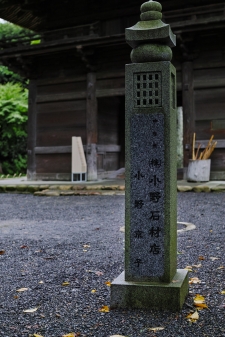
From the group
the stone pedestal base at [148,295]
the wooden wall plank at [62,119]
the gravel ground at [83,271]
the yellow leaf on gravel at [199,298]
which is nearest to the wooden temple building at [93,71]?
Answer: the wooden wall plank at [62,119]

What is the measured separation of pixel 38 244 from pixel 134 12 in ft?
28.0

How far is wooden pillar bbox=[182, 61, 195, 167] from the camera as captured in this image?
34.5 ft

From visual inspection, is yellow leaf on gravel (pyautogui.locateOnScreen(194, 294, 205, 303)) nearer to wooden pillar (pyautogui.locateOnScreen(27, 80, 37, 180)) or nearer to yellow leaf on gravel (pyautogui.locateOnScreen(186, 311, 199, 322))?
yellow leaf on gravel (pyautogui.locateOnScreen(186, 311, 199, 322))

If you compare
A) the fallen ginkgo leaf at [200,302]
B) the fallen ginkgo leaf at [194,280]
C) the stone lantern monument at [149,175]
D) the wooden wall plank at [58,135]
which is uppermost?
the wooden wall plank at [58,135]

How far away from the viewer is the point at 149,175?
9.18ft

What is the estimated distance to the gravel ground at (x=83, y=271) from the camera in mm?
2455

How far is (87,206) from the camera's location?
7992 mm

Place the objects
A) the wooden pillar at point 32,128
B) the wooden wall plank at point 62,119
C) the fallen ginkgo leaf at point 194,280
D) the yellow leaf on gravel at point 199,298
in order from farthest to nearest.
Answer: the wooden pillar at point 32,128 < the wooden wall plank at point 62,119 < the fallen ginkgo leaf at point 194,280 < the yellow leaf on gravel at point 199,298

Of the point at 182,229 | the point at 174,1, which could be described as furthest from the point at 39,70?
the point at 182,229

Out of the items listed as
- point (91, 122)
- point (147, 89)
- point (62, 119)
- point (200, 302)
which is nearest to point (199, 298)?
point (200, 302)

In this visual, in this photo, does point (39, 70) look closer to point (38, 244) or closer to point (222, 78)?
point (222, 78)

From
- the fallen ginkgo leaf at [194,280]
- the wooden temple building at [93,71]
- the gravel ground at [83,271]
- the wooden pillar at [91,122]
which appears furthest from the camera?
the wooden pillar at [91,122]

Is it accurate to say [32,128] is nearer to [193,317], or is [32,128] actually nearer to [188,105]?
[188,105]

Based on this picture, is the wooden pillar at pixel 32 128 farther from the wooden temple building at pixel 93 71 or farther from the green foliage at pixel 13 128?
the green foliage at pixel 13 128
